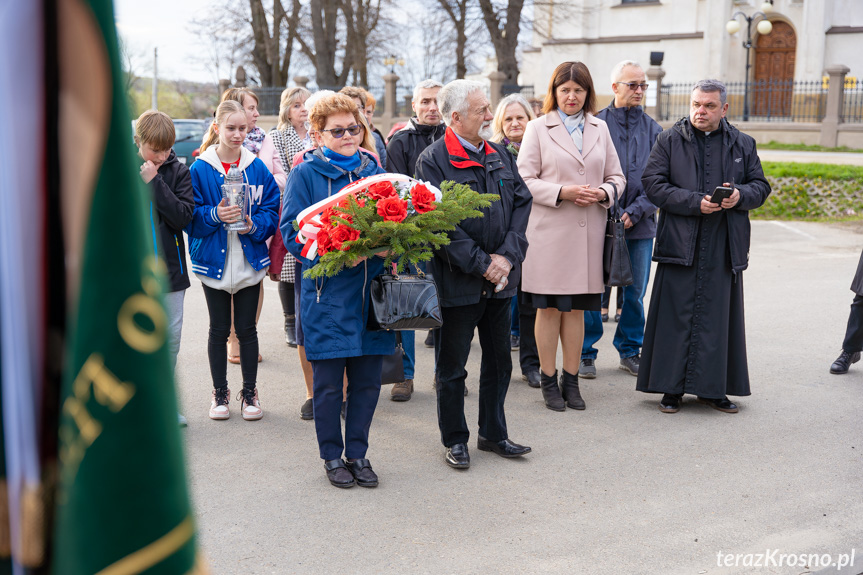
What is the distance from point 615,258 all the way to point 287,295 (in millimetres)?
2850

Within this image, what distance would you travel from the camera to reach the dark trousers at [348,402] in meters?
4.62

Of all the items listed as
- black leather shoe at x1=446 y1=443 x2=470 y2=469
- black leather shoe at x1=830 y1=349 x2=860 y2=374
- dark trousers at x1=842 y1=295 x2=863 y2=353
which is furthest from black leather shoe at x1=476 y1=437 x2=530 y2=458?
dark trousers at x1=842 y1=295 x2=863 y2=353

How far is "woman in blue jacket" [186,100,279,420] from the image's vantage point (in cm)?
543

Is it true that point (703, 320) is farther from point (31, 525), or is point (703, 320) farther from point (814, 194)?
point (814, 194)

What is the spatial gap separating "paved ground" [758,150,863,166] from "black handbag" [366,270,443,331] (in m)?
18.8

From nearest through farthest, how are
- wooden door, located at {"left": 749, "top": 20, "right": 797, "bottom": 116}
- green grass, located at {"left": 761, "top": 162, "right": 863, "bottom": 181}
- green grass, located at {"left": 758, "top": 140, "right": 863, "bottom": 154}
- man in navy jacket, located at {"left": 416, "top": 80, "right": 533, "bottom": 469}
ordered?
man in navy jacket, located at {"left": 416, "top": 80, "right": 533, "bottom": 469} < green grass, located at {"left": 761, "top": 162, "right": 863, "bottom": 181} < green grass, located at {"left": 758, "top": 140, "right": 863, "bottom": 154} < wooden door, located at {"left": 749, "top": 20, "right": 797, "bottom": 116}

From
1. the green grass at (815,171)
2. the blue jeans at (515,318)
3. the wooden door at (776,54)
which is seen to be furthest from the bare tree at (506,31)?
the blue jeans at (515,318)

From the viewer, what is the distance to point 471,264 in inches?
185

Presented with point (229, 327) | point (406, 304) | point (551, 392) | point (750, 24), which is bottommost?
point (551, 392)

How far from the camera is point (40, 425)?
2.60 feet

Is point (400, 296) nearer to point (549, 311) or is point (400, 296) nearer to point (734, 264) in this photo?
point (549, 311)

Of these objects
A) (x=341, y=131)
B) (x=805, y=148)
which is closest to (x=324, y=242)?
(x=341, y=131)

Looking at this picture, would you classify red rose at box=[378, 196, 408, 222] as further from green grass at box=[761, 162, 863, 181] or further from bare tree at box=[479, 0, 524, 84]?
bare tree at box=[479, 0, 524, 84]

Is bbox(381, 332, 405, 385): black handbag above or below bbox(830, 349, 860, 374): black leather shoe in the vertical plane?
above
